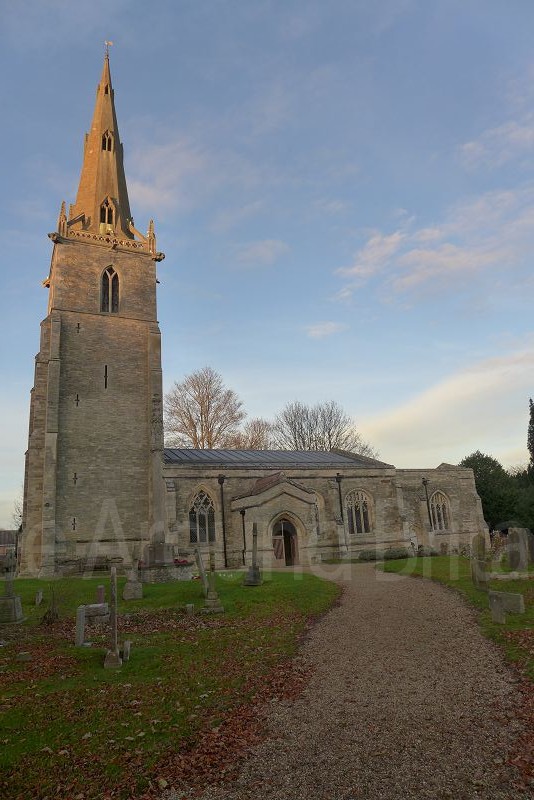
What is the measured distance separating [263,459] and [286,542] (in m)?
6.43

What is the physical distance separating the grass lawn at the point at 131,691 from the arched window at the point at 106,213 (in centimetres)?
2316

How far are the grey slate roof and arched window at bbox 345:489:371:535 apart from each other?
1.88 meters

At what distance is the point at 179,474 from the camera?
1033 inches

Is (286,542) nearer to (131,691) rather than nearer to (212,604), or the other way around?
(212,604)

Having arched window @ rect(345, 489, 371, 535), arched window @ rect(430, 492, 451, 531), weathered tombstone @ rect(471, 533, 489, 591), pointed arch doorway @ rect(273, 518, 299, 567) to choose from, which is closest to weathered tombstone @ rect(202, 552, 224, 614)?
weathered tombstone @ rect(471, 533, 489, 591)

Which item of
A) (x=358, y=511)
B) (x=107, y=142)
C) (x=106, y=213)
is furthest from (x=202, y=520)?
(x=107, y=142)

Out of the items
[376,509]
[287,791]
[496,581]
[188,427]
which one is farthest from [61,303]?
[287,791]

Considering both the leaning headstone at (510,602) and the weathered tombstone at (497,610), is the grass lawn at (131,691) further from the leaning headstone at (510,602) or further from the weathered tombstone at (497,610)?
the leaning headstone at (510,602)

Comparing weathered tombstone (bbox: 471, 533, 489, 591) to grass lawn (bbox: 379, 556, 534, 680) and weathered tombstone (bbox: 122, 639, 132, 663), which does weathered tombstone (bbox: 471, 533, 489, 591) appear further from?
weathered tombstone (bbox: 122, 639, 132, 663)

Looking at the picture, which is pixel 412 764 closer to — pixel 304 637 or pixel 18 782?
pixel 18 782

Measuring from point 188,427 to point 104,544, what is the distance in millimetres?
18143

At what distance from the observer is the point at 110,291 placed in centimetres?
2927

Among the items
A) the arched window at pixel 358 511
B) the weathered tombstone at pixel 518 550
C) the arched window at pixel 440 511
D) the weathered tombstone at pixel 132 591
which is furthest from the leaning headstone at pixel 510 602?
the arched window at pixel 440 511

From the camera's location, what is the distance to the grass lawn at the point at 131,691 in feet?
17.0
